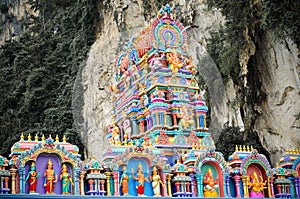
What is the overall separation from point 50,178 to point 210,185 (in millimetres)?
3458

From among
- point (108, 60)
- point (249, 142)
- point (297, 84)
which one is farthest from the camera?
point (108, 60)

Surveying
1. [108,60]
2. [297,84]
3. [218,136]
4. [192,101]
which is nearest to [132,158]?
[192,101]

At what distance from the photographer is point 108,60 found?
25.0m

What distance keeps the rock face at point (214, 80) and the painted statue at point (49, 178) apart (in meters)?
8.15

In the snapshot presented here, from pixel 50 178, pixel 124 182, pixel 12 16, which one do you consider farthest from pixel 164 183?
pixel 12 16

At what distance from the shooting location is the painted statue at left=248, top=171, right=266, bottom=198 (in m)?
11.6

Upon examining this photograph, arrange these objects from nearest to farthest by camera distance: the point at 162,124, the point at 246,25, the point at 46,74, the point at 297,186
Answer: the point at 297,186 → the point at 162,124 → the point at 246,25 → the point at 46,74

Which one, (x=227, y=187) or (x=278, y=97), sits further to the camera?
(x=278, y=97)

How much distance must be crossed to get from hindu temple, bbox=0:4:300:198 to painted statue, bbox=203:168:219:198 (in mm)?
22

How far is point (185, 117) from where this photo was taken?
13.3 m

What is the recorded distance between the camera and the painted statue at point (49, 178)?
10086 mm

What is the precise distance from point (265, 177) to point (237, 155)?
0.83m

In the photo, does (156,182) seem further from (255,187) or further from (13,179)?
(13,179)

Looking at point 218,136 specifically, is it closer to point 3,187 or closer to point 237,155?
point 237,155
